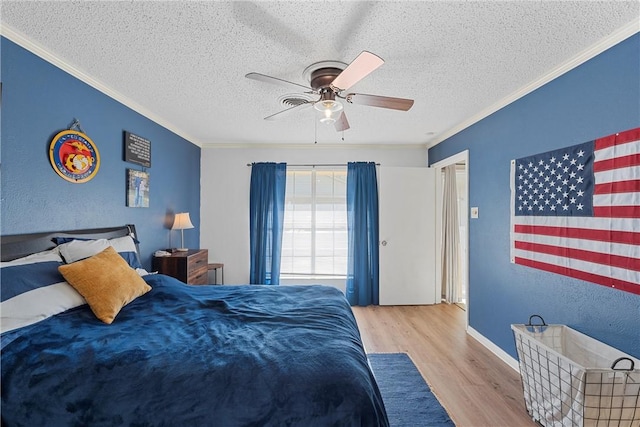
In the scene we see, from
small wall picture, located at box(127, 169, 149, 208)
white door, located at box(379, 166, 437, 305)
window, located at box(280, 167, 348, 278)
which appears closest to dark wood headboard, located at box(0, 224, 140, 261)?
small wall picture, located at box(127, 169, 149, 208)

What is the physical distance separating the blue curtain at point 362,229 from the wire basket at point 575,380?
2.47 meters

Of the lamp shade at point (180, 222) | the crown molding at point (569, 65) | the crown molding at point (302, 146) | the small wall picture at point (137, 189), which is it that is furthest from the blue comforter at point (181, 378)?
the crown molding at point (302, 146)

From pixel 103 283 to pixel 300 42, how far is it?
1.95 metres

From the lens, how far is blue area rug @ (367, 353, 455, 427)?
197 cm

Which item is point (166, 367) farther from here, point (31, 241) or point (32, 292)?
point (31, 241)

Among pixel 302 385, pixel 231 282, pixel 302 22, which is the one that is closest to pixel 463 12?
pixel 302 22

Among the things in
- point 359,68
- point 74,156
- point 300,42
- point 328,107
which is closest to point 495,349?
point 328,107

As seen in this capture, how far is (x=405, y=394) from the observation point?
7.39 ft

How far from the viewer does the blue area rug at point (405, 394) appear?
1973 mm

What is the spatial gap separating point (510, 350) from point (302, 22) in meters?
3.16

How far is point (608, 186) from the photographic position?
186 cm

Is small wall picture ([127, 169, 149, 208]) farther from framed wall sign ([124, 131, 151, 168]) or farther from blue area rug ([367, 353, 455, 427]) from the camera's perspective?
blue area rug ([367, 353, 455, 427])

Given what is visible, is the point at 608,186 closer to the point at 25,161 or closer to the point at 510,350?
the point at 510,350

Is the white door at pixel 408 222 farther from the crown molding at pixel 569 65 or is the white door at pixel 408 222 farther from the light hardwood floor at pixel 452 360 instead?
the crown molding at pixel 569 65
